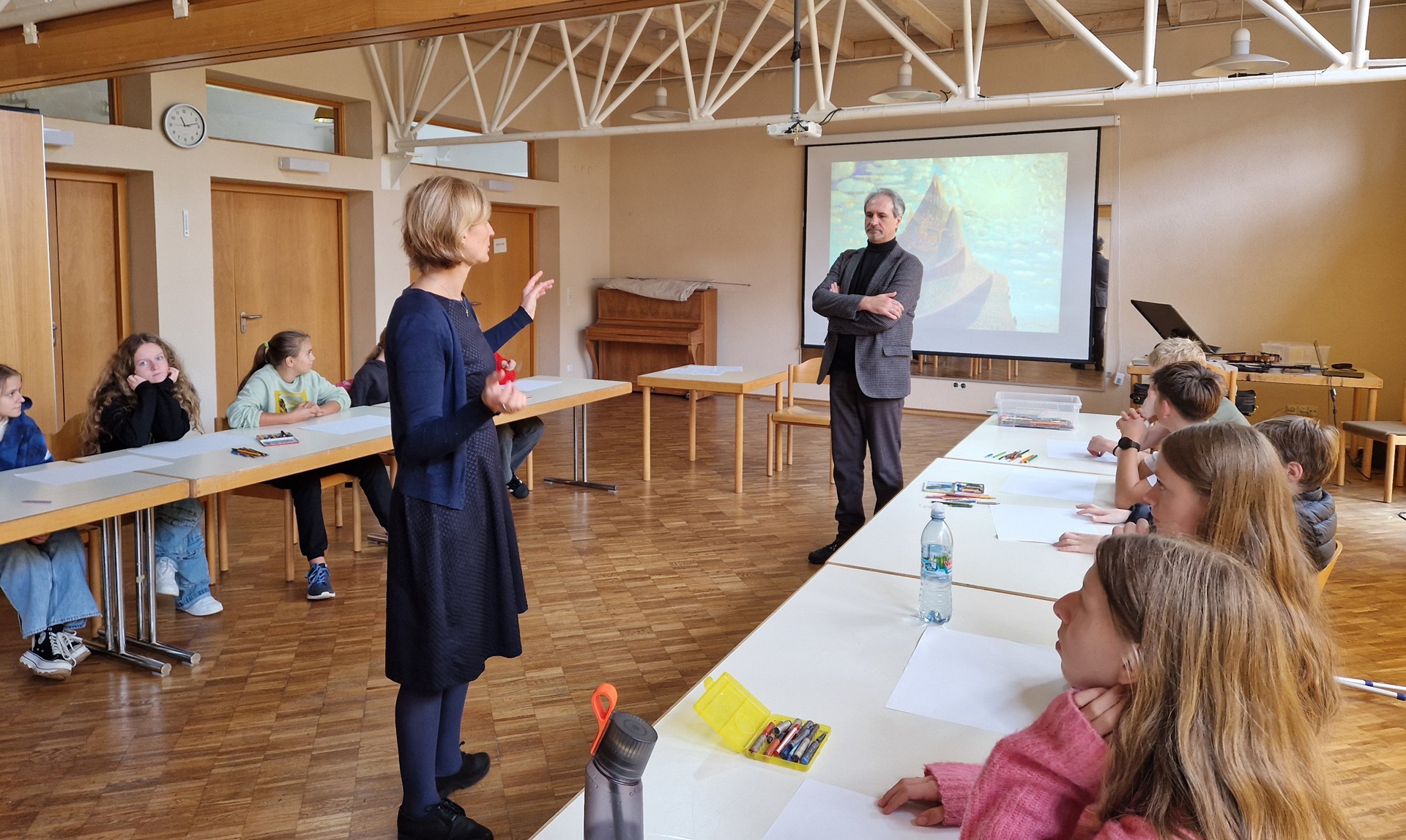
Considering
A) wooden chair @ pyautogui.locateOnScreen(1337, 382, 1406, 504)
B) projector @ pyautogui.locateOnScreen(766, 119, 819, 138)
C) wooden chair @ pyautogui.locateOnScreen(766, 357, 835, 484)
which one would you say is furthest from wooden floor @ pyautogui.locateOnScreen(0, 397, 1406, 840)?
projector @ pyautogui.locateOnScreen(766, 119, 819, 138)

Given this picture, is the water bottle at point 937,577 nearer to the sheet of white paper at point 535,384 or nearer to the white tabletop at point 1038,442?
the white tabletop at point 1038,442

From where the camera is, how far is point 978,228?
9094mm

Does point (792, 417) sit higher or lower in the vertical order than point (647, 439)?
higher

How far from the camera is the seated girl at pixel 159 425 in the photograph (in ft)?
11.9

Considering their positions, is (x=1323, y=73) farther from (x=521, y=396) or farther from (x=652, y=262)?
(x=652, y=262)

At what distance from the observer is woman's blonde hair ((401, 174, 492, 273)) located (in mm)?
1959

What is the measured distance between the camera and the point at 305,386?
4496 mm

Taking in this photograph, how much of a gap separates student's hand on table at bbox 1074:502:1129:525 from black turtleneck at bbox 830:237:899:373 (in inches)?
66.6

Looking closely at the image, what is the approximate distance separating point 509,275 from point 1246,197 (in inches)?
266

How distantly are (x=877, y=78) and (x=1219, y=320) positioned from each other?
12.3ft

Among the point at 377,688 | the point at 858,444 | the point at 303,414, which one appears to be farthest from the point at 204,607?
the point at 858,444

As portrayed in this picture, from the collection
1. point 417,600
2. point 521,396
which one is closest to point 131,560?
point 417,600

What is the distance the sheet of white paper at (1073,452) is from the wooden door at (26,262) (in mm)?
4148

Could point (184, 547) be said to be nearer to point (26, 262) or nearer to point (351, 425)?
point (351, 425)
